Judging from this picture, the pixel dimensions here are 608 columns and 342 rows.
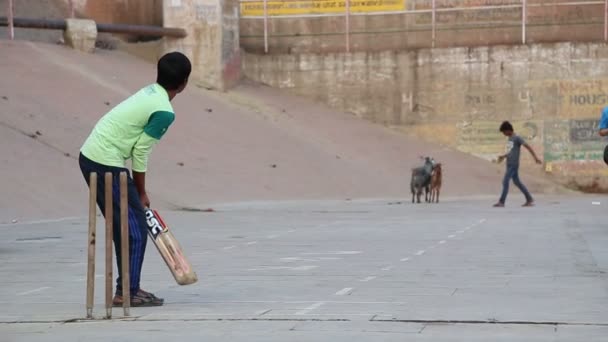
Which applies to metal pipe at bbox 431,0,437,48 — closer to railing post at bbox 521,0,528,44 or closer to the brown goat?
railing post at bbox 521,0,528,44

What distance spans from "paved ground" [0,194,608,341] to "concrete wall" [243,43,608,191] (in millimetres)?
16844

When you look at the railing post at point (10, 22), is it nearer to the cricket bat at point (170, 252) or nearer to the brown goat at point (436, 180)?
the brown goat at point (436, 180)

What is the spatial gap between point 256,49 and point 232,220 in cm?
1844

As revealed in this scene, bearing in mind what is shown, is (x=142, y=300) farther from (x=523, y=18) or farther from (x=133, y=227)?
(x=523, y=18)

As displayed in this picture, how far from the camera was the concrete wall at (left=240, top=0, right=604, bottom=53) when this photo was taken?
122 feet

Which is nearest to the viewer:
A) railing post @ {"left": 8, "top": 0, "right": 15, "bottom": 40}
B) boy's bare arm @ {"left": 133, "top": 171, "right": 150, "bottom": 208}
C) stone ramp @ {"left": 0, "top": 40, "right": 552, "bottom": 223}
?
boy's bare arm @ {"left": 133, "top": 171, "right": 150, "bottom": 208}

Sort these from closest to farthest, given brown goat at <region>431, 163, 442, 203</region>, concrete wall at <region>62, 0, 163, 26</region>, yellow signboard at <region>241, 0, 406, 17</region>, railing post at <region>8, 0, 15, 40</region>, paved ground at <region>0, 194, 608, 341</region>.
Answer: paved ground at <region>0, 194, 608, 341</region>, brown goat at <region>431, 163, 442, 203</region>, railing post at <region>8, 0, 15, 40</region>, concrete wall at <region>62, 0, 163, 26</region>, yellow signboard at <region>241, 0, 406, 17</region>

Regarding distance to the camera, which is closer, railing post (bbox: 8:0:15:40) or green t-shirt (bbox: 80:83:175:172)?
green t-shirt (bbox: 80:83:175:172)

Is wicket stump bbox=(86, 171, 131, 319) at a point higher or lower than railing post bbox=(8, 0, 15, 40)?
lower

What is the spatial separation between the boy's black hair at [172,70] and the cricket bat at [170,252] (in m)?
0.95

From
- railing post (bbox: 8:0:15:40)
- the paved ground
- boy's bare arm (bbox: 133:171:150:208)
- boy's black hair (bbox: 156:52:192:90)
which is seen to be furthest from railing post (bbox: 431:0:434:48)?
boy's bare arm (bbox: 133:171:150:208)

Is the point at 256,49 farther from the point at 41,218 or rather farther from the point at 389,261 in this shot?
the point at 389,261

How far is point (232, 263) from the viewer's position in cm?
1302

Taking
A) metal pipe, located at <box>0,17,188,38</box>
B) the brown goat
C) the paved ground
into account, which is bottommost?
the brown goat
